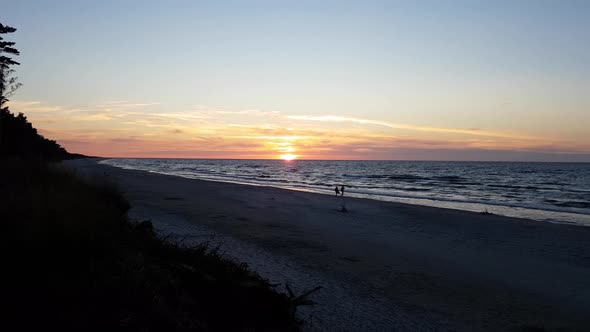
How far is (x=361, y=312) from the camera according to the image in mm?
7344

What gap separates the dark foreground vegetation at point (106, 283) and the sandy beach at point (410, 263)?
1370 millimetres

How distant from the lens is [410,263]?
11.2m

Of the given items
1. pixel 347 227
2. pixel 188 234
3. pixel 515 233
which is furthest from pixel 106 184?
pixel 515 233

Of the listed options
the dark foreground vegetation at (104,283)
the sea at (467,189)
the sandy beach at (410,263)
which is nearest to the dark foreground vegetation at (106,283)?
the dark foreground vegetation at (104,283)

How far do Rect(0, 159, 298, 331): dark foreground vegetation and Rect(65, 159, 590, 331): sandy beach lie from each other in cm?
137

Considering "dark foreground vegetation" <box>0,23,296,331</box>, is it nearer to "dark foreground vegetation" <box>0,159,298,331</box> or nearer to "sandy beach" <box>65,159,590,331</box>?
"dark foreground vegetation" <box>0,159,298,331</box>

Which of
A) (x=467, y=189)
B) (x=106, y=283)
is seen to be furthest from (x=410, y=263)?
(x=467, y=189)

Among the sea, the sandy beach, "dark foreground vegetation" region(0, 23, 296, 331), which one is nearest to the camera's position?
"dark foreground vegetation" region(0, 23, 296, 331)

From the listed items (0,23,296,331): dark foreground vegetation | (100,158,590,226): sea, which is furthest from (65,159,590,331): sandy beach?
(100,158,590,226): sea

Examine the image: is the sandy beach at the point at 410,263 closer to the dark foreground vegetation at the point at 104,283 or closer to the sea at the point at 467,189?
the dark foreground vegetation at the point at 104,283

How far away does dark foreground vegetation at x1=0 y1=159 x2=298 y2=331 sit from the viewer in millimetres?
4301

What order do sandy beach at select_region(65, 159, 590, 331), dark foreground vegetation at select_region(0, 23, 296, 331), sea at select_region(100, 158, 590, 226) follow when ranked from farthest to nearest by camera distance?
sea at select_region(100, 158, 590, 226) → sandy beach at select_region(65, 159, 590, 331) → dark foreground vegetation at select_region(0, 23, 296, 331)

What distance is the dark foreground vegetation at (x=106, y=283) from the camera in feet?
14.1

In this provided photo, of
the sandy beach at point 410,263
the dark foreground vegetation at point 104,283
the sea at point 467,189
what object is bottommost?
the sea at point 467,189
